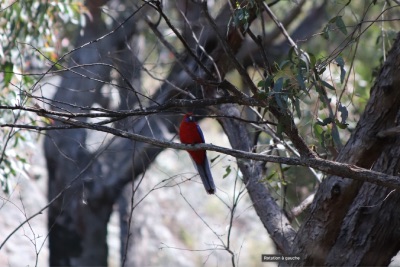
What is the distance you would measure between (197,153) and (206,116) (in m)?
1.23

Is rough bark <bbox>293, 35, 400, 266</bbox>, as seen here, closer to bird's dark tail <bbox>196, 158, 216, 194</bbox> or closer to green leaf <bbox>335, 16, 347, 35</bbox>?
green leaf <bbox>335, 16, 347, 35</bbox>

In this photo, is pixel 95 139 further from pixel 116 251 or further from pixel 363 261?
pixel 116 251

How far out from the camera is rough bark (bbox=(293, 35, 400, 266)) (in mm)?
3611

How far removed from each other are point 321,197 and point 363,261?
394mm

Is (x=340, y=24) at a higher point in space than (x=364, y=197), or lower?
higher

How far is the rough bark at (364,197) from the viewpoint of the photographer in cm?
361

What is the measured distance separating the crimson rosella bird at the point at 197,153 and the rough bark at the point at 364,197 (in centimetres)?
108

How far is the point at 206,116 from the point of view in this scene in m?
3.59

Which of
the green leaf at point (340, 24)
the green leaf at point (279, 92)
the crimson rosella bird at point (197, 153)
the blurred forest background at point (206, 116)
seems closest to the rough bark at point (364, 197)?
the blurred forest background at point (206, 116)

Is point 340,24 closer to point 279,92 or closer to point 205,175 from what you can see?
point 279,92

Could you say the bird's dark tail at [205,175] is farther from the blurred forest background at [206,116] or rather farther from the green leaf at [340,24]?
the green leaf at [340,24]

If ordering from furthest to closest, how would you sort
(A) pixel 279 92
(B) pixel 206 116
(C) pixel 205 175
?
(C) pixel 205 175, (B) pixel 206 116, (A) pixel 279 92

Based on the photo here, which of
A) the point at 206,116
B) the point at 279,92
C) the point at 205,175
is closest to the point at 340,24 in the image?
the point at 279,92

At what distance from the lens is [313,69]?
132 inches
